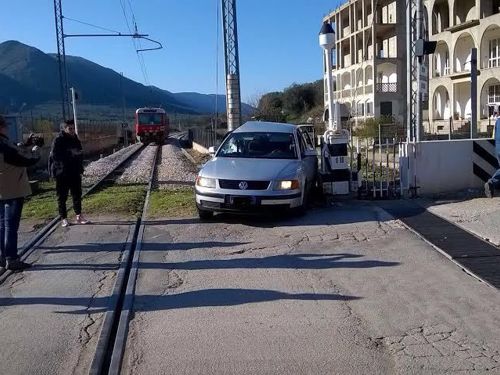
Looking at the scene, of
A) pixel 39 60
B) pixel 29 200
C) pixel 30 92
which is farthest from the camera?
pixel 39 60

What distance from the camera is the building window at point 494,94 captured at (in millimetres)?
41938

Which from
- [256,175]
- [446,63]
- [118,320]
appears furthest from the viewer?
[446,63]

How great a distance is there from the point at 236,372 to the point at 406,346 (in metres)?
1.37

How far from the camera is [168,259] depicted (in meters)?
7.84

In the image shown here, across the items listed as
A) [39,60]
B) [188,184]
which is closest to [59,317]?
[188,184]

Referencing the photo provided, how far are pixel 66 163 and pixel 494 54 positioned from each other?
3875cm

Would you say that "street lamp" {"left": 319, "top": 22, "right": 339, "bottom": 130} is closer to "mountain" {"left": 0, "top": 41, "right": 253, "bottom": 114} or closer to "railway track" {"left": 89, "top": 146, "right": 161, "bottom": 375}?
"railway track" {"left": 89, "top": 146, "right": 161, "bottom": 375}

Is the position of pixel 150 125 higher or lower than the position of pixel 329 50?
lower

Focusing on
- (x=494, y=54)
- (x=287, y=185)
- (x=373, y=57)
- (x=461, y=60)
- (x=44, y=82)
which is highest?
(x=44, y=82)

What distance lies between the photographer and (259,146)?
1149cm

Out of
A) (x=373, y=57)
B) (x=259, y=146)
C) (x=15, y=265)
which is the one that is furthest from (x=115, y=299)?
(x=373, y=57)

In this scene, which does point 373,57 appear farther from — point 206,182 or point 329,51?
point 206,182

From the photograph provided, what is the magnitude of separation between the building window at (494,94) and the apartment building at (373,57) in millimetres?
11274

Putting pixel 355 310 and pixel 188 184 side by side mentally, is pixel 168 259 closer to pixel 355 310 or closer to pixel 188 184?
pixel 355 310
